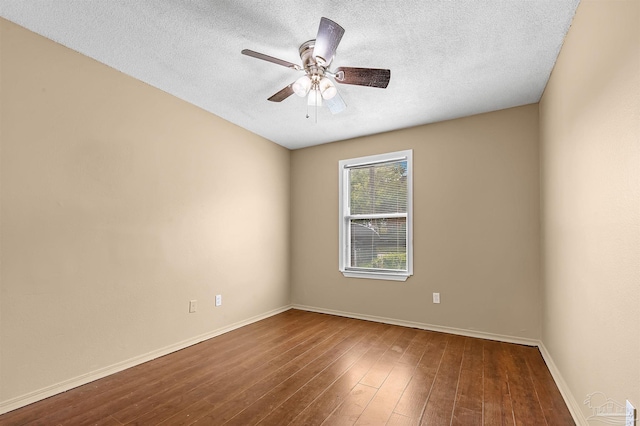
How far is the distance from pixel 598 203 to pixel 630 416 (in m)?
0.94

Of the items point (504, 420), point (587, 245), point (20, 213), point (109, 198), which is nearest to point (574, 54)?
point (587, 245)

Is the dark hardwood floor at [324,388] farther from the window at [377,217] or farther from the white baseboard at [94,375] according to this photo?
the window at [377,217]

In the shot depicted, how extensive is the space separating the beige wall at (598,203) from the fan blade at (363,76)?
1.09 meters

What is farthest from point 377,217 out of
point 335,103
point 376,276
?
point 335,103

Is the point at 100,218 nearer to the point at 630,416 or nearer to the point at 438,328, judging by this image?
the point at 630,416

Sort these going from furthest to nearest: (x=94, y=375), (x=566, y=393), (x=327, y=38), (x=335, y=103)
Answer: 1. (x=335, y=103)
2. (x=94, y=375)
3. (x=566, y=393)
4. (x=327, y=38)

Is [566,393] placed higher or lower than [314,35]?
lower

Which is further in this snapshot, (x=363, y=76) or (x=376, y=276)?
(x=376, y=276)

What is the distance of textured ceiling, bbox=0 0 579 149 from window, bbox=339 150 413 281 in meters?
1.05

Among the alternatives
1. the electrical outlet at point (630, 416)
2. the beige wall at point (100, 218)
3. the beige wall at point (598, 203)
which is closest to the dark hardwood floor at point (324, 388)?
the beige wall at point (100, 218)

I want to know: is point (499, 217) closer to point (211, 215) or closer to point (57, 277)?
point (211, 215)

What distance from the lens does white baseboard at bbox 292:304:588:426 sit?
6.15ft

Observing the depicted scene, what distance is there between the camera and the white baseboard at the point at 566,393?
1.78 metres

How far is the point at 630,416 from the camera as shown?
1193 millimetres
